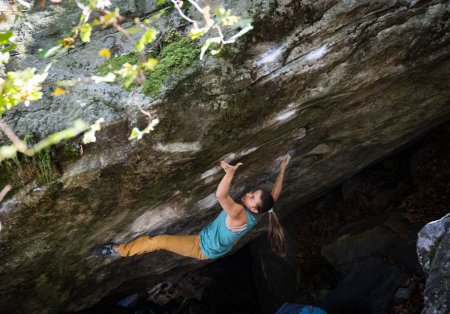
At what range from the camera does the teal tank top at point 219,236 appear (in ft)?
21.1

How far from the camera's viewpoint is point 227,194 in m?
5.71

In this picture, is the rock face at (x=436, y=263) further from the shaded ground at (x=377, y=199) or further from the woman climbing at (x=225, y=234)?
the shaded ground at (x=377, y=199)

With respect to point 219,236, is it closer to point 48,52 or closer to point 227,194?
point 227,194

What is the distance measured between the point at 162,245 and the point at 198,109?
2619mm

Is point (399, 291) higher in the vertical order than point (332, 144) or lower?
lower

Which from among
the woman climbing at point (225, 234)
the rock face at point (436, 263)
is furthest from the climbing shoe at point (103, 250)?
the rock face at point (436, 263)

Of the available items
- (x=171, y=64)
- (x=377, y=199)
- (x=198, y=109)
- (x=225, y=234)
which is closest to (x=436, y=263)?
(x=225, y=234)

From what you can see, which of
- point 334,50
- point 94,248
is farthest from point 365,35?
point 94,248

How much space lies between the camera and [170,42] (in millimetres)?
4996

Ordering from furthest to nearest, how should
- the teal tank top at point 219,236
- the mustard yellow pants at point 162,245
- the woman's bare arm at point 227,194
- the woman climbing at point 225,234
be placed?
the mustard yellow pants at point 162,245, the teal tank top at point 219,236, the woman climbing at point 225,234, the woman's bare arm at point 227,194

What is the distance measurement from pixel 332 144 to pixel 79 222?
Result: 4.12 meters

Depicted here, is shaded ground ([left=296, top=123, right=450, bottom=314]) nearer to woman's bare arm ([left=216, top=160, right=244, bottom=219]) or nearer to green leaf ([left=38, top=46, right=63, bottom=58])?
woman's bare arm ([left=216, top=160, right=244, bottom=219])

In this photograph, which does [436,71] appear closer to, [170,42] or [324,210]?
[170,42]

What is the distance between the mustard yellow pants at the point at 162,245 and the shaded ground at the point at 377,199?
153 inches
